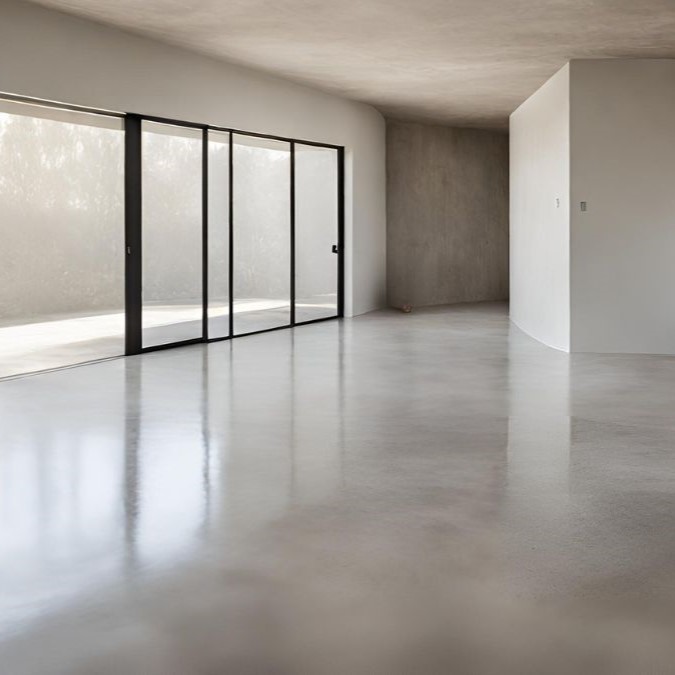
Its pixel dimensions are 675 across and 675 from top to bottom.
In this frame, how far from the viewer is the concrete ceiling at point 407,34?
750 centimetres

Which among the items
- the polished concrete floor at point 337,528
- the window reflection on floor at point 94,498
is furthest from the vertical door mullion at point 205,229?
the window reflection on floor at point 94,498

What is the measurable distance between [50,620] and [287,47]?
24.3ft

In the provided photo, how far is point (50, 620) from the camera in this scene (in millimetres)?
2885

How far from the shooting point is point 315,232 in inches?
503

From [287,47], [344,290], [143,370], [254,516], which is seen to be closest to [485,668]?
A: [254,516]

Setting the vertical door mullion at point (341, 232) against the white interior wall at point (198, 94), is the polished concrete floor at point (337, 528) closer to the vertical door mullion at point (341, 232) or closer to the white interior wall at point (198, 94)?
the white interior wall at point (198, 94)

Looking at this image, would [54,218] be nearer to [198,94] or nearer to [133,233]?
[198,94]

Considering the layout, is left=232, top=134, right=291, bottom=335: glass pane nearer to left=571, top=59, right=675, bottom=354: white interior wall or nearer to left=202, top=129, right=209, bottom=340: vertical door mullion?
left=202, top=129, right=209, bottom=340: vertical door mullion

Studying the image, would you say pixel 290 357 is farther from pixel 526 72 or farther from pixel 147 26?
pixel 526 72

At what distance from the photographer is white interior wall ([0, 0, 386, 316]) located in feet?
25.4

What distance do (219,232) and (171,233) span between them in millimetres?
938

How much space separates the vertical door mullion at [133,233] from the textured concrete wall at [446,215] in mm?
6654

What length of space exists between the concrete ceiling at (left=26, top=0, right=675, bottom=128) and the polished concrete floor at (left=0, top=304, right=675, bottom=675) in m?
3.03

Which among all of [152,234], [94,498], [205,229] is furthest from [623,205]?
[94,498]
